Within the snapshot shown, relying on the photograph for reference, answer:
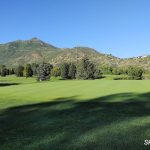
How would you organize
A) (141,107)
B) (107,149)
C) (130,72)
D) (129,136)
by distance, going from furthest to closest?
(130,72) → (141,107) → (129,136) → (107,149)

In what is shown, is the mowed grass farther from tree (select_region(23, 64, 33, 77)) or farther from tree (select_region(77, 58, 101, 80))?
tree (select_region(23, 64, 33, 77))

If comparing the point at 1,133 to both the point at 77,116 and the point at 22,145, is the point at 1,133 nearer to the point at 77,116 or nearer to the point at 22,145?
the point at 22,145

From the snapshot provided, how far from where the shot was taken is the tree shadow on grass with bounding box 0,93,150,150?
441 inches

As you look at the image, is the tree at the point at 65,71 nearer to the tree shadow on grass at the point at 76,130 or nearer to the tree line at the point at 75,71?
the tree line at the point at 75,71

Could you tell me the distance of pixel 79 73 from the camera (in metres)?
146

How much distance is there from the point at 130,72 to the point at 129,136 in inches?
5791

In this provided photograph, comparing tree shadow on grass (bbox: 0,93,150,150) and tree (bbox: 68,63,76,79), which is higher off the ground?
tree (bbox: 68,63,76,79)

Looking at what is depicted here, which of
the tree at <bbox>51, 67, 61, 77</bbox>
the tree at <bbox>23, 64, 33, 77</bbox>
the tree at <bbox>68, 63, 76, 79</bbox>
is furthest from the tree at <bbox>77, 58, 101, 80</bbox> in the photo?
the tree at <bbox>23, 64, 33, 77</bbox>

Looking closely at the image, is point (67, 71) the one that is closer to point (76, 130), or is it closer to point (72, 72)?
point (72, 72)

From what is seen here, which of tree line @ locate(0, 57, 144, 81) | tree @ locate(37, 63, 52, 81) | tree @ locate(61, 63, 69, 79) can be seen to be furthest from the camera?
tree @ locate(61, 63, 69, 79)

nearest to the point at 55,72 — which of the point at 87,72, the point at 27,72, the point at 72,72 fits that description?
the point at 72,72

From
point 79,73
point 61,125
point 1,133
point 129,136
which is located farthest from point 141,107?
point 79,73

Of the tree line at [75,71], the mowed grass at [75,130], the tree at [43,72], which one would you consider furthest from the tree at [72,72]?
the mowed grass at [75,130]

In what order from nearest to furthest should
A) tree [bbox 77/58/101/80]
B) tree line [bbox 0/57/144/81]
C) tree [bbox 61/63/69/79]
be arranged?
tree [bbox 77/58/101/80] → tree line [bbox 0/57/144/81] → tree [bbox 61/63/69/79]
